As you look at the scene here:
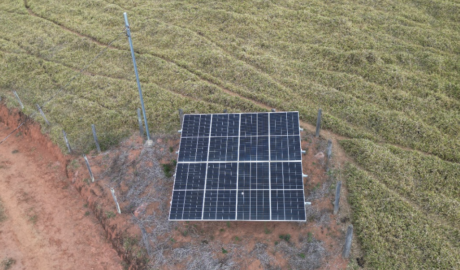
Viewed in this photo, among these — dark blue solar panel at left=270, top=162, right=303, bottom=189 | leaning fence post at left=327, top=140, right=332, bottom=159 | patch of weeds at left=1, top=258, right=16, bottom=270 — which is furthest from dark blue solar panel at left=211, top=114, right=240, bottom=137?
patch of weeds at left=1, top=258, right=16, bottom=270

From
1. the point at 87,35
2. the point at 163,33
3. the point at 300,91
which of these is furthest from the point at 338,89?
the point at 87,35

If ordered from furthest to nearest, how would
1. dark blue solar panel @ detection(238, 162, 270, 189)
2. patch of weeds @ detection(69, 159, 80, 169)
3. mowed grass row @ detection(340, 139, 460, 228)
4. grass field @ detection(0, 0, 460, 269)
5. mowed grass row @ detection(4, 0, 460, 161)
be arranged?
mowed grass row @ detection(4, 0, 460, 161)
patch of weeds @ detection(69, 159, 80, 169)
grass field @ detection(0, 0, 460, 269)
mowed grass row @ detection(340, 139, 460, 228)
dark blue solar panel @ detection(238, 162, 270, 189)

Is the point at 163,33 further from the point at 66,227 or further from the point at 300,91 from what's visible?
the point at 66,227

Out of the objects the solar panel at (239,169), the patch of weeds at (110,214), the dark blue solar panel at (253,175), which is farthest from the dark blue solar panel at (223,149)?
the patch of weeds at (110,214)

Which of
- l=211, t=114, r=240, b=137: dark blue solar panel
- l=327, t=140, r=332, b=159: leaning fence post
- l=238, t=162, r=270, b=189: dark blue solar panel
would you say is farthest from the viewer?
l=327, t=140, r=332, b=159: leaning fence post

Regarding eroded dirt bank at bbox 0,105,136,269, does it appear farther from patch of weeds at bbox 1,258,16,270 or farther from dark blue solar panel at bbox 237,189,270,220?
dark blue solar panel at bbox 237,189,270,220

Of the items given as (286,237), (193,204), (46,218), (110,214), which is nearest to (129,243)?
(110,214)
